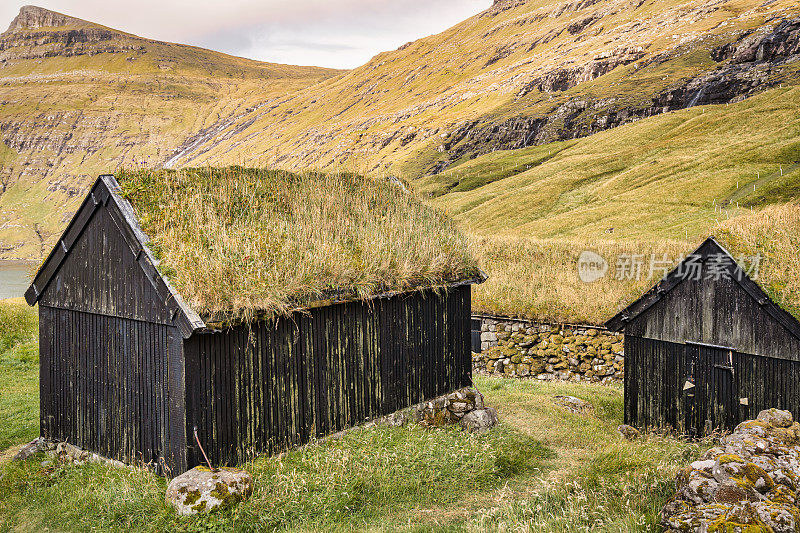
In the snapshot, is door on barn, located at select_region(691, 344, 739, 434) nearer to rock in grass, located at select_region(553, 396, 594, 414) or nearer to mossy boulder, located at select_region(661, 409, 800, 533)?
rock in grass, located at select_region(553, 396, 594, 414)

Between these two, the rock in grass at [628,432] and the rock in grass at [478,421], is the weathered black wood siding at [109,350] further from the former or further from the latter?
the rock in grass at [628,432]

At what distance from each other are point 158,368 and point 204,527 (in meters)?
2.78

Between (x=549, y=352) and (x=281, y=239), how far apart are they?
1620cm

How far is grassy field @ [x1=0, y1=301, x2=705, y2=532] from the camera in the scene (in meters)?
7.38

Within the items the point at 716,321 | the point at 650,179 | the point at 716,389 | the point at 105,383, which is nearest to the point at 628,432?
the point at 716,389

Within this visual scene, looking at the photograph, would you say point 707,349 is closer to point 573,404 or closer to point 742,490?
point 573,404

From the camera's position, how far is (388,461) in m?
9.38

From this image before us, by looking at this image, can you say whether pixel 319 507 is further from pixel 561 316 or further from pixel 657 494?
pixel 561 316

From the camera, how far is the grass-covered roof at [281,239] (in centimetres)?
883

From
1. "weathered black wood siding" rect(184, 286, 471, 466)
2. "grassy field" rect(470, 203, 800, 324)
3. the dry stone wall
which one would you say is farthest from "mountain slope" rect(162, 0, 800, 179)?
"weathered black wood siding" rect(184, 286, 471, 466)

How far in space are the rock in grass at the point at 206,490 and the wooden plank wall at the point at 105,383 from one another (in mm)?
1317

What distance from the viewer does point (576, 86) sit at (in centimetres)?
11862

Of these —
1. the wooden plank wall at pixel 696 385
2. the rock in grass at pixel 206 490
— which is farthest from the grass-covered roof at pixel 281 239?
the wooden plank wall at pixel 696 385

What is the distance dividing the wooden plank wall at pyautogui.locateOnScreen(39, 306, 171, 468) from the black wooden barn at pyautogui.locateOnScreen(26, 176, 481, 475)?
1.1 inches
